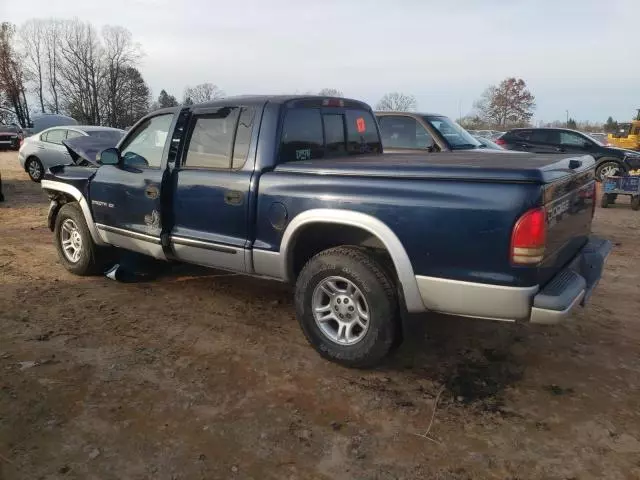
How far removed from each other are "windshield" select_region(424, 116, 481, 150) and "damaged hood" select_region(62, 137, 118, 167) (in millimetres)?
4838

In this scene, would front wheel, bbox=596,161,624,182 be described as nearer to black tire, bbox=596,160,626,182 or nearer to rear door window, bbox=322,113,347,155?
black tire, bbox=596,160,626,182

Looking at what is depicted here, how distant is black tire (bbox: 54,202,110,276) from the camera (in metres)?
5.43

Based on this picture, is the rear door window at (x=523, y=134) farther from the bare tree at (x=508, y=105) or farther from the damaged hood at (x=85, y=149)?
the bare tree at (x=508, y=105)

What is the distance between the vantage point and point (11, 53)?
54875 millimetres

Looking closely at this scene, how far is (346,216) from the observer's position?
338 cm

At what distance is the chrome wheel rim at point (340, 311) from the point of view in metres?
3.55

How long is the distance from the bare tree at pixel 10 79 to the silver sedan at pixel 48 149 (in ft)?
149

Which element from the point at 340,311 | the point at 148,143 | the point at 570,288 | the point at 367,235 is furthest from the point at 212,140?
the point at 570,288

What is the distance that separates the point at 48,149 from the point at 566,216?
44.6 feet

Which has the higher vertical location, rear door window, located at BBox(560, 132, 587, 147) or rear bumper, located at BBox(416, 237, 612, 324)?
rear door window, located at BBox(560, 132, 587, 147)

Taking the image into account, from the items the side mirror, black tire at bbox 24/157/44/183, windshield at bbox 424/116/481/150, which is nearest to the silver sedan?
black tire at bbox 24/157/44/183

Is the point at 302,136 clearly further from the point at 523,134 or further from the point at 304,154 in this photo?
the point at 523,134

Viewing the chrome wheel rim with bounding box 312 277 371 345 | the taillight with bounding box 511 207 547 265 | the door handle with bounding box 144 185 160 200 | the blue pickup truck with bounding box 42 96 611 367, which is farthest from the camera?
the door handle with bounding box 144 185 160 200

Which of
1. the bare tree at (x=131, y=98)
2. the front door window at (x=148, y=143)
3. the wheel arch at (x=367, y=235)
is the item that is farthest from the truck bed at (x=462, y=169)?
the bare tree at (x=131, y=98)
